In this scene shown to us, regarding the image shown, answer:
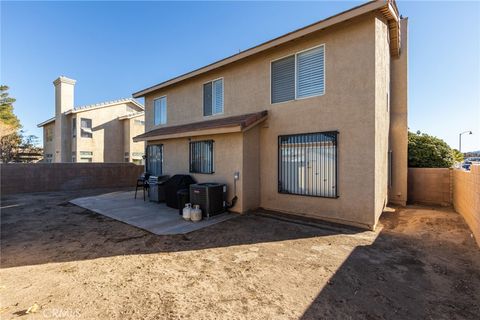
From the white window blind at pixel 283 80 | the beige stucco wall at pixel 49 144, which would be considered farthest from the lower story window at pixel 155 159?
the beige stucco wall at pixel 49 144

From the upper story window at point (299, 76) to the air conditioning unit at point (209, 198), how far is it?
3.65 metres

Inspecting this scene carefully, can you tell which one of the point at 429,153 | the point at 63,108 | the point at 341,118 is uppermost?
the point at 63,108

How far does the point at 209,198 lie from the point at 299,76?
485 cm

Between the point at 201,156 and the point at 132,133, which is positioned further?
the point at 132,133

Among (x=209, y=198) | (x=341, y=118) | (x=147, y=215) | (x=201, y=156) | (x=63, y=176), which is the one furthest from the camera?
(x=63, y=176)

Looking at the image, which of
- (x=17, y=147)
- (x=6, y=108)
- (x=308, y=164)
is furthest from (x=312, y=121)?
(x=6, y=108)

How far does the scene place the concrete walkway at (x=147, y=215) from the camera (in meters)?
6.12

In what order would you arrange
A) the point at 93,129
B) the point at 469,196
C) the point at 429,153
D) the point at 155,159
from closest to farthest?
the point at 469,196 < the point at 429,153 < the point at 155,159 < the point at 93,129

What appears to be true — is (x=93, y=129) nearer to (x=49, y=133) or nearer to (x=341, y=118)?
(x=49, y=133)

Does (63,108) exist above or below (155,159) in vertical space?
above

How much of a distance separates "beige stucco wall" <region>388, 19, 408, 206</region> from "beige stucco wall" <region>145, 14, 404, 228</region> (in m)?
2.93

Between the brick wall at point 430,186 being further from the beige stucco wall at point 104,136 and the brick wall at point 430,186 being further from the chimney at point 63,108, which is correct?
the chimney at point 63,108

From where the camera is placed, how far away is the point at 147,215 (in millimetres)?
7402

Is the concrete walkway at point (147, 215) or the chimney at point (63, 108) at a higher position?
the chimney at point (63, 108)
